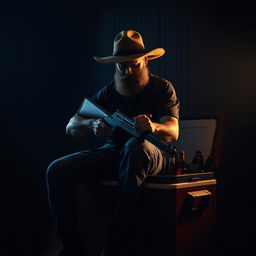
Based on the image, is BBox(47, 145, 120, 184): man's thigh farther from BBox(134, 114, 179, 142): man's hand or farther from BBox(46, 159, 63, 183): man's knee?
BBox(134, 114, 179, 142): man's hand

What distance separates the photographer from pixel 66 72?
2865mm

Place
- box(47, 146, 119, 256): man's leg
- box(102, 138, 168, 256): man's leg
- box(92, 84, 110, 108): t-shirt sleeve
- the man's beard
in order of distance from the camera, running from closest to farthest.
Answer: box(102, 138, 168, 256): man's leg
box(47, 146, 119, 256): man's leg
the man's beard
box(92, 84, 110, 108): t-shirt sleeve

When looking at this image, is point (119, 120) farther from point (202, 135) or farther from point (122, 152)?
A: point (202, 135)

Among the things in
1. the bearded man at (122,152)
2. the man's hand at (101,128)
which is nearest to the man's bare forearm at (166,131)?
the bearded man at (122,152)

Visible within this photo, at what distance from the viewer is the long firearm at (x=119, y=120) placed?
5.78 feet

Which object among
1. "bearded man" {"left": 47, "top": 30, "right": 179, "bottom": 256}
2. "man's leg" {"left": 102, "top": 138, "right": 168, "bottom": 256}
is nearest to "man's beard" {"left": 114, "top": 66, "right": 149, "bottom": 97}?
"bearded man" {"left": 47, "top": 30, "right": 179, "bottom": 256}

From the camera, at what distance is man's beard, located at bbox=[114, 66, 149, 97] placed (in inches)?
82.0

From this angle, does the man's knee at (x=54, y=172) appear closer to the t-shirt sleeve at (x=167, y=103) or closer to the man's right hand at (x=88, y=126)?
the man's right hand at (x=88, y=126)

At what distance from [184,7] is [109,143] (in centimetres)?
98

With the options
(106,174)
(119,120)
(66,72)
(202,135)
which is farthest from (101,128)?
(66,72)

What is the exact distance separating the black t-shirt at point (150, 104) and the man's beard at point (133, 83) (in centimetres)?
2

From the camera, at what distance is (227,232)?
95.0 inches

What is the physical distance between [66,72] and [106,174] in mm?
1085

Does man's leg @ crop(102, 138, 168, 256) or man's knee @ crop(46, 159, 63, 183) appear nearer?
man's leg @ crop(102, 138, 168, 256)
